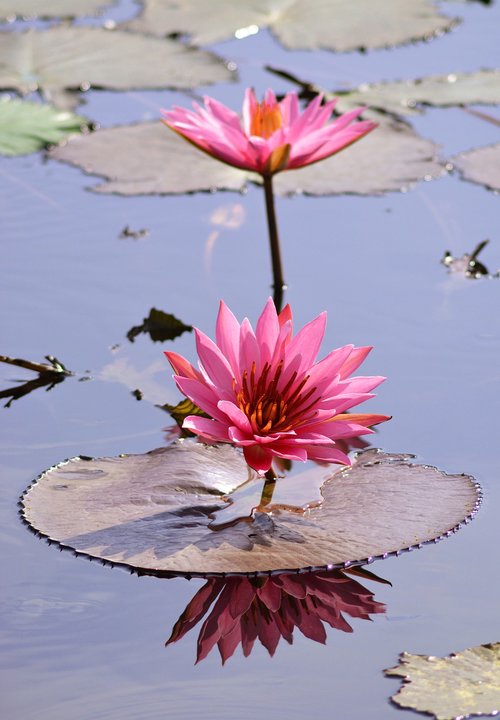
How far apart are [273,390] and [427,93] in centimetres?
174

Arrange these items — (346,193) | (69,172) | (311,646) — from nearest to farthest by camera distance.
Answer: (311,646) → (346,193) → (69,172)

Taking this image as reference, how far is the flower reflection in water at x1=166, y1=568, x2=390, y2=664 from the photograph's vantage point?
50.1 inches

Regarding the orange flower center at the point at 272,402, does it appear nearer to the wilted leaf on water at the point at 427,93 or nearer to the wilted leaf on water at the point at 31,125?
the wilted leaf on water at the point at 31,125

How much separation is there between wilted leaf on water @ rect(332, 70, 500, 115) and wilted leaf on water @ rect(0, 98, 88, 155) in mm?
678

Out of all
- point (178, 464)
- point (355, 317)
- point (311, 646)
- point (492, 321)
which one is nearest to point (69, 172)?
point (355, 317)

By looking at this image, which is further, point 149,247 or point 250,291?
point 149,247

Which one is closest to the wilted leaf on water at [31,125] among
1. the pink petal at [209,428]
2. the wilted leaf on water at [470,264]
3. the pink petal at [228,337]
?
the wilted leaf on water at [470,264]

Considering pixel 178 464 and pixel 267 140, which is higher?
pixel 267 140

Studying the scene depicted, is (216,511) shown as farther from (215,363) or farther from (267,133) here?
(267,133)

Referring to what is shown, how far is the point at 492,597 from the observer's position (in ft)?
4.35

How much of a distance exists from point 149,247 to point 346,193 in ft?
1.57

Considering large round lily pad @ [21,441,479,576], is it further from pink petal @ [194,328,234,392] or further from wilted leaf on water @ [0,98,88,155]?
wilted leaf on water @ [0,98,88,155]

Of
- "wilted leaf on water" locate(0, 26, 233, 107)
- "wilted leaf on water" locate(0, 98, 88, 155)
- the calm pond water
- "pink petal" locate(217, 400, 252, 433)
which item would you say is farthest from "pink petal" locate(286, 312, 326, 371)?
"wilted leaf on water" locate(0, 26, 233, 107)

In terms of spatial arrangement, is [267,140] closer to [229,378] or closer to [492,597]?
[229,378]
